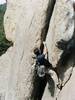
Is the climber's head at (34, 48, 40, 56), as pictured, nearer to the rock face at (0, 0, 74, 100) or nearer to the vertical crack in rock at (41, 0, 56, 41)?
the rock face at (0, 0, 74, 100)

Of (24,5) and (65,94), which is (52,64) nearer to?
(65,94)

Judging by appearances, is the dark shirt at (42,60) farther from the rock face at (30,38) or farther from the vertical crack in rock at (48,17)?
the vertical crack in rock at (48,17)

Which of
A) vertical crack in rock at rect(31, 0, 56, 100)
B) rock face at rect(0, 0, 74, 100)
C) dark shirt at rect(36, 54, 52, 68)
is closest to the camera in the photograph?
rock face at rect(0, 0, 74, 100)

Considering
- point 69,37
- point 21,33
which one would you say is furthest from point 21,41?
point 69,37

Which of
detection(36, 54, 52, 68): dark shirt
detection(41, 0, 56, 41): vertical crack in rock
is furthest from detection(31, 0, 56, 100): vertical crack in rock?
detection(36, 54, 52, 68): dark shirt

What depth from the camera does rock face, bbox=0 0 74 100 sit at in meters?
7.85

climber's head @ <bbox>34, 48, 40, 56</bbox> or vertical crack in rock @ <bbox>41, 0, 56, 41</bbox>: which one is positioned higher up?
vertical crack in rock @ <bbox>41, 0, 56, 41</bbox>

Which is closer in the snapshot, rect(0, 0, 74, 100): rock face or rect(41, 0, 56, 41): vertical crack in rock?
rect(0, 0, 74, 100): rock face

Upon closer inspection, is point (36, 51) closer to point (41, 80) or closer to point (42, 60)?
point (42, 60)

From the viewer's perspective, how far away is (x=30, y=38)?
8.63m

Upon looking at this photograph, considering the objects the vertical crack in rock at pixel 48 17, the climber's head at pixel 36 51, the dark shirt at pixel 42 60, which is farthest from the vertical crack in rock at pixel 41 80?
the dark shirt at pixel 42 60

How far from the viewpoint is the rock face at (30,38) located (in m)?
7.85

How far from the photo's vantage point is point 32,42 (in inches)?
338

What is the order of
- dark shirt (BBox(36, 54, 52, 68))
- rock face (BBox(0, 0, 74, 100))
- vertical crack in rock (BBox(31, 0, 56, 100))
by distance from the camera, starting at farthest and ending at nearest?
vertical crack in rock (BBox(31, 0, 56, 100)) < dark shirt (BBox(36, 54, 52, 68)) < rock face (BBox(0, 0, 74, 100))
